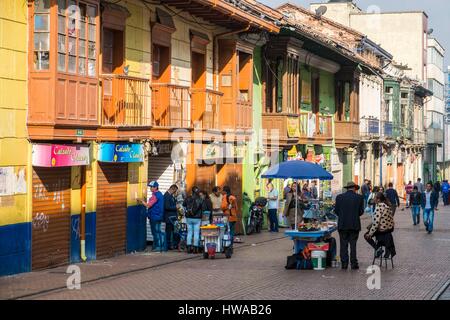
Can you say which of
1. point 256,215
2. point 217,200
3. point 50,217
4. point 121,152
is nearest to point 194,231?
point 217,200

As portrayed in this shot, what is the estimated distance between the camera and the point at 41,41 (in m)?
19.0

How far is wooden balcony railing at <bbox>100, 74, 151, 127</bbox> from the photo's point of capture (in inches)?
851

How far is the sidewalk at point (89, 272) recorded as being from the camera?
16.7 meters

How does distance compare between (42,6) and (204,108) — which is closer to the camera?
(42,6)

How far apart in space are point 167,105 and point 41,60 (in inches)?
227

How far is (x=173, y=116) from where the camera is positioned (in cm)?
2461

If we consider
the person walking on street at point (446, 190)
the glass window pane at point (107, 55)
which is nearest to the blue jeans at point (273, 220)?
the glass window pane at point (107, 55)

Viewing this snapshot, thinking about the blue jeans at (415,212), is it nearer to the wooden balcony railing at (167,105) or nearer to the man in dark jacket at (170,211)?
the wooden balcony railing at (167,105)

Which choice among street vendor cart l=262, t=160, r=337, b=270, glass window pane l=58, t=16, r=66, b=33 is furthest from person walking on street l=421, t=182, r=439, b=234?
glass window pane l=58, t=16, r=66, b=33

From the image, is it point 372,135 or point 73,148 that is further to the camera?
point 372,135

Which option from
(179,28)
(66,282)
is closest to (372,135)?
(179,28)

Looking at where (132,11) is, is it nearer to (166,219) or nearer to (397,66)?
(166,219)

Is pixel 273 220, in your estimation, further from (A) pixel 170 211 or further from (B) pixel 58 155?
(B) pixel 58 155

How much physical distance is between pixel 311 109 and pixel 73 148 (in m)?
23.0
